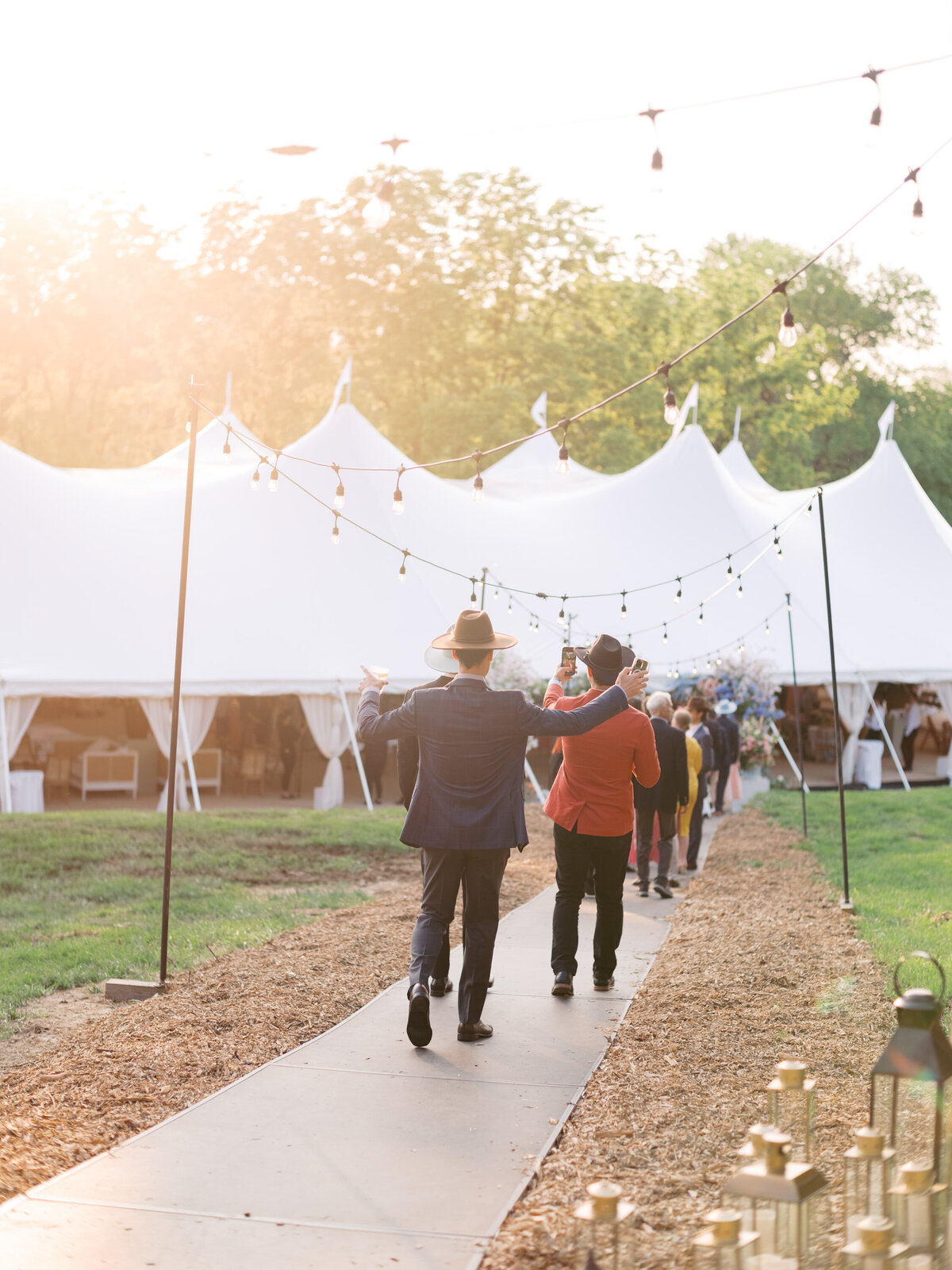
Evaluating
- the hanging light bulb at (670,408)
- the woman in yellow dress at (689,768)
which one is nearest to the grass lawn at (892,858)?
the woman in yellow dress at (689,768)

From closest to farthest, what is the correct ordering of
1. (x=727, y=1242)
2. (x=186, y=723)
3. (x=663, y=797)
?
(x=727, y=1242) < (x=663, y=797) < (x=186, y=723)

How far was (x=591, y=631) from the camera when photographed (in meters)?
18.5

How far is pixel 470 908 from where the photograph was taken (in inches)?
214

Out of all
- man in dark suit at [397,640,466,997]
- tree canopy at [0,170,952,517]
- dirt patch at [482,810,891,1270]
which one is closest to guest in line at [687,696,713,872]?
dirt patch at [482,810,891,1270]

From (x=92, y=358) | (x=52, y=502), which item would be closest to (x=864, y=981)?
(x=52, y=502)

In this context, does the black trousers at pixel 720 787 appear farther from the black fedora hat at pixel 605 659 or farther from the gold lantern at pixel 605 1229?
the gold lantern at pixel 605 1229

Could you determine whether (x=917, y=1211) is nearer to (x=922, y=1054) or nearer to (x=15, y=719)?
(x=922, y=1054)

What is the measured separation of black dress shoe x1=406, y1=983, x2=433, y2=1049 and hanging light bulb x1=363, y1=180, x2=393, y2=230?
3161 millimetres

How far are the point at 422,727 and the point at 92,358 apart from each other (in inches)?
1356

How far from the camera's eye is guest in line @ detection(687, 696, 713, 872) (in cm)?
1187

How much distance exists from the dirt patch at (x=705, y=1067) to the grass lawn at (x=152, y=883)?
297 cm

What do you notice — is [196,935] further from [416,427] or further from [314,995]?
[416,427]

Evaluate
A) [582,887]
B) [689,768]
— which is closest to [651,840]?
[689,768]

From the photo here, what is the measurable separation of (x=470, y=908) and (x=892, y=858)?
24.8ft
